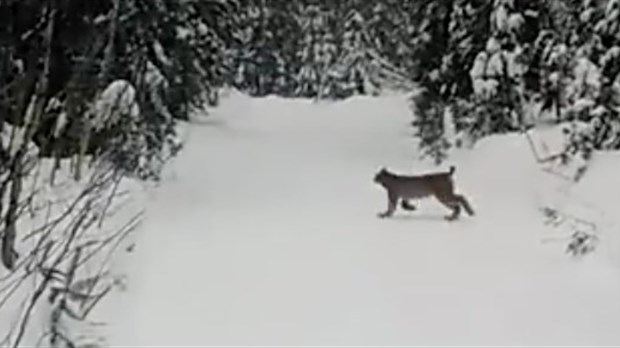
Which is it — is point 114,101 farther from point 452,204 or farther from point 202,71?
point 202,71

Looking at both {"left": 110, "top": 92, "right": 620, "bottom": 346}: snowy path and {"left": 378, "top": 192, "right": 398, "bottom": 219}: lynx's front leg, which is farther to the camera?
{"left": 378, "top": 192, "right": 398, "bottom": 219}: lynx's front leg

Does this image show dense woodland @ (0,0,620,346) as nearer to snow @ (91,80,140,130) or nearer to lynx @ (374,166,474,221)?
snow @ (91,80,140,130)

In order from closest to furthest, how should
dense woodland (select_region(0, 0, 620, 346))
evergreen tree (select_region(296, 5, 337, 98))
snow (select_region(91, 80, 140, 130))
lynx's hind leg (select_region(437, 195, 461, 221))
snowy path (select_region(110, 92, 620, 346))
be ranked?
snowy path (select_region(110, 92, 620, 346)) < dense woodland (select_region(0, 0, 620, 346)) < snow (select_region(91, 80, 140, 130)) < lynx's hind leg (select_region(437, 195, 461, 221)) < evergreen tree (select_region(296, 5, 337, 98))

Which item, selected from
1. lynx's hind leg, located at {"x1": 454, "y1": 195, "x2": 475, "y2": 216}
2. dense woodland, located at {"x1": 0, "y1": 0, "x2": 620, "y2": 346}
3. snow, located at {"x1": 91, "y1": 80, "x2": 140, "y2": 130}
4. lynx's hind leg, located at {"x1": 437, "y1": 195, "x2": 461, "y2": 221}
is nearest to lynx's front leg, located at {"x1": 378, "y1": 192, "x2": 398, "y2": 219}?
lynx's hind leg, located at {"x1": 437, "y1": 195, "x2": 461, "y2": 221}

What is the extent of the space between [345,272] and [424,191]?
3.05m

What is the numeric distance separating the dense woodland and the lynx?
1.84 meters

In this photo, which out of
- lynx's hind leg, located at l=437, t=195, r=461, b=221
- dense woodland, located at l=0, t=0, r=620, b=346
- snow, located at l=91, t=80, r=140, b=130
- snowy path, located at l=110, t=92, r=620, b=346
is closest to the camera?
snowy path, located at l=110, t=92, r=620, b=346

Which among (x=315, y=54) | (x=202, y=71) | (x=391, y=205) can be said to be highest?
(x=202, y=71)

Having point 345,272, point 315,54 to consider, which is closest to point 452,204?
point 345,272

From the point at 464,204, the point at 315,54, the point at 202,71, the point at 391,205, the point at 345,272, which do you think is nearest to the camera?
the point at 345,272

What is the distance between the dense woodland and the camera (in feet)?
27.6

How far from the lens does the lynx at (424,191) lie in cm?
1098

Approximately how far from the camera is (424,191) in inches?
441

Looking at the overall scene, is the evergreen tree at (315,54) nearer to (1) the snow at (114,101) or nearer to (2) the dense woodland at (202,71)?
(2) the dense woodland at (202,71)
